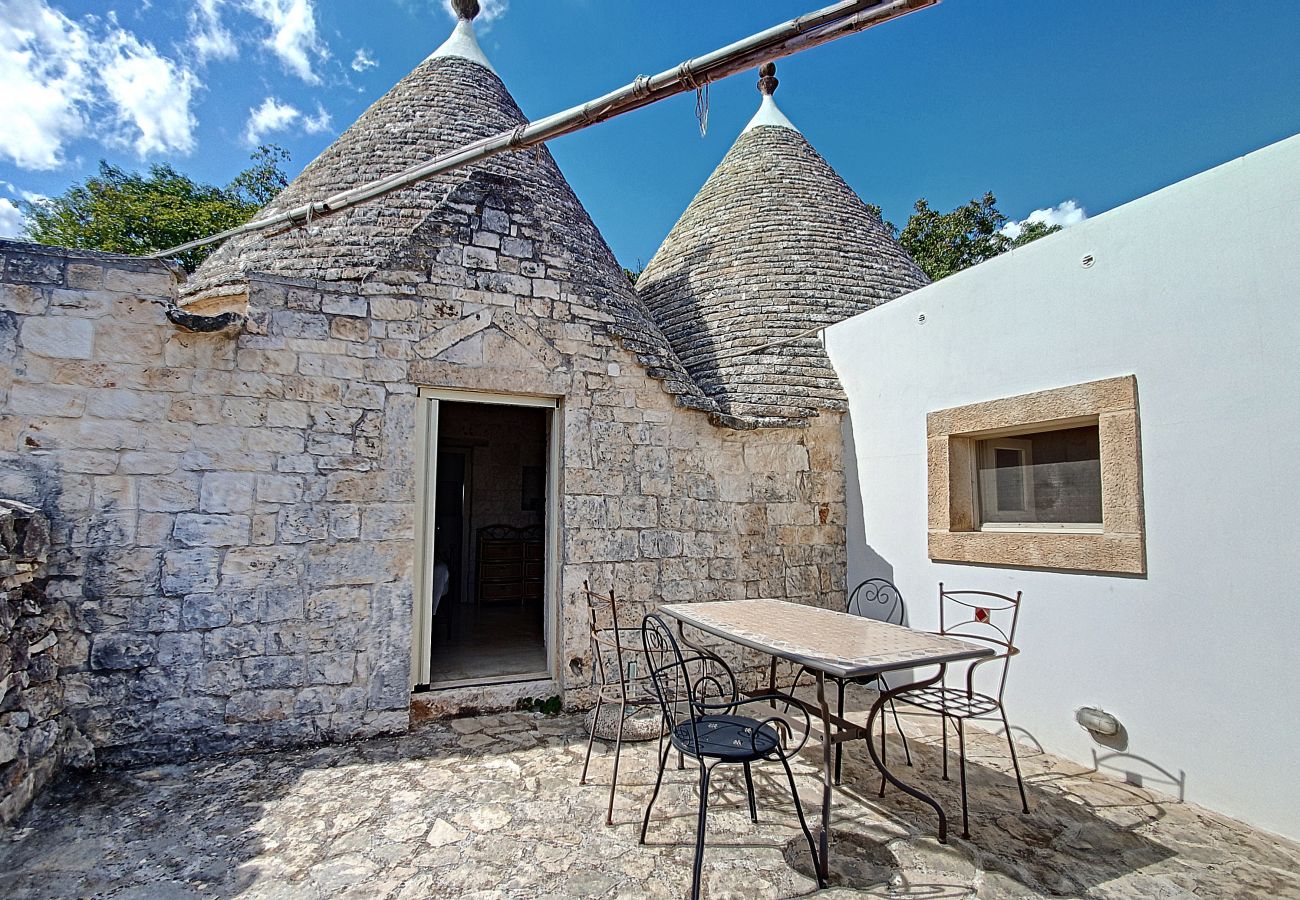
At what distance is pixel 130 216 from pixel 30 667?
1479 centimetres

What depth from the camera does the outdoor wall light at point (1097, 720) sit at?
354 cm

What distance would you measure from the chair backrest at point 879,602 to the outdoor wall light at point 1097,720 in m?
1.35

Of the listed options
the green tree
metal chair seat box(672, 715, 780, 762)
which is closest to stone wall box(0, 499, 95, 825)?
metal chair seat box(672, 715, 780, 762)

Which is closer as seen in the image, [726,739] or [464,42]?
[726,739]

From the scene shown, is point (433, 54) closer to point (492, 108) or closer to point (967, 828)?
point (492, 108)

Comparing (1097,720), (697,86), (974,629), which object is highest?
(697,86)

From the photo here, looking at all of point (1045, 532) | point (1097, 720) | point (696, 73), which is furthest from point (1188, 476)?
point (696, 73)

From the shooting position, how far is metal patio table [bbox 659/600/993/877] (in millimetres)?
2502

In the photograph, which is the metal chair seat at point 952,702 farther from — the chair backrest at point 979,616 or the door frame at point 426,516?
the door frame at point 426,516

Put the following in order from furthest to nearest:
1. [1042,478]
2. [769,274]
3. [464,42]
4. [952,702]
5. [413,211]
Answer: [769,274] < [464,42] < [413,211] < [1042,478] < [952,702]

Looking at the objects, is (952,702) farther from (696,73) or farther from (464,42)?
(464,42)

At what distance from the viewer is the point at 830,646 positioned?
8.98 ft

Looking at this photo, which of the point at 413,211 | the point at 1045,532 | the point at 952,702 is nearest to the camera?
the point at 952,702

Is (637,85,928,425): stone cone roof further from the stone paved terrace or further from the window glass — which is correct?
the stone paved terrace
